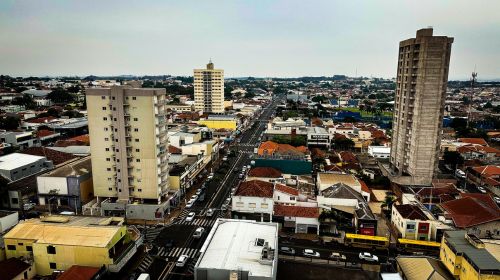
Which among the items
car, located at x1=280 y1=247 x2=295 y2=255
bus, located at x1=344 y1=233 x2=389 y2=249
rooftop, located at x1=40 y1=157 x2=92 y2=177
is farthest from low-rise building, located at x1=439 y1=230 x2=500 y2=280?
rooftop, located at x1=40 y1=157 x2=92 y2=177

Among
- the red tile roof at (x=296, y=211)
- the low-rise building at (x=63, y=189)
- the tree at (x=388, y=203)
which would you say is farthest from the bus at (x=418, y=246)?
the low-rise building at (x=63, y=189)

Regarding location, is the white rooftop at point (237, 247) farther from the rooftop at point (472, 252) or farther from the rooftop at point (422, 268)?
the rooftop at point (472, 252)

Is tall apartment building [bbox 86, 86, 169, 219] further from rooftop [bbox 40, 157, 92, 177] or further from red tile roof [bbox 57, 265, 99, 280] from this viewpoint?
red tile roof [bbox 57, 265, 99, 280]

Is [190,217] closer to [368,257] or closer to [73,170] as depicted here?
[73,170]

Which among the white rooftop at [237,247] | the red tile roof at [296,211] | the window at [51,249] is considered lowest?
the red tile roof at [296,211]

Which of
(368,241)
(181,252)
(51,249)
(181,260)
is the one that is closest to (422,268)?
(368,241)

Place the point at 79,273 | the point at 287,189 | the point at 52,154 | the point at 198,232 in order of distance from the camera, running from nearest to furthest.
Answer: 1. the point at 79,273
2. the point at 198,232
3. the point at 287,189
4. the point at 52,154
